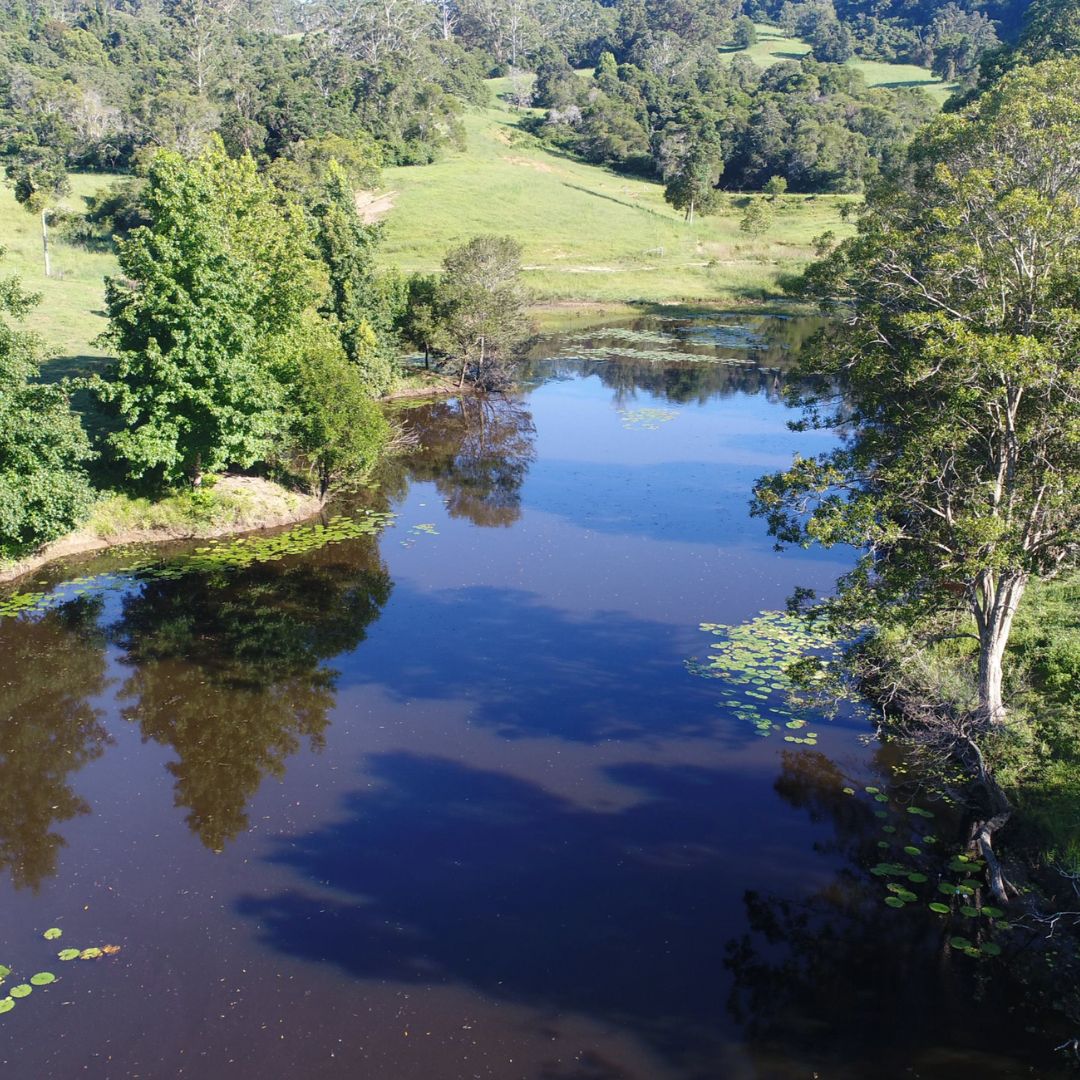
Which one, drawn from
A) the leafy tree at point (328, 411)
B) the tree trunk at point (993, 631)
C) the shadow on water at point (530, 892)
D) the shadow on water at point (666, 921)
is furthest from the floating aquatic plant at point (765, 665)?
the leafy tree at point (328, 411)

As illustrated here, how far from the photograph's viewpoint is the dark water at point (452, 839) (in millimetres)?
13078

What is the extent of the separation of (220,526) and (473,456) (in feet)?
42.1

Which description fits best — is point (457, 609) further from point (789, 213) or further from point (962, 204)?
point (789, 213)

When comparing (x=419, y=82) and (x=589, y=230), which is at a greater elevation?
(x=419, y=82)

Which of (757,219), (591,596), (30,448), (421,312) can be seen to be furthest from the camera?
(757,219)

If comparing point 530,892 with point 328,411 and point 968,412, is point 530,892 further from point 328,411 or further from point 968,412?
point 328,411

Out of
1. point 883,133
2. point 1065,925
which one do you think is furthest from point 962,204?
point 883,133

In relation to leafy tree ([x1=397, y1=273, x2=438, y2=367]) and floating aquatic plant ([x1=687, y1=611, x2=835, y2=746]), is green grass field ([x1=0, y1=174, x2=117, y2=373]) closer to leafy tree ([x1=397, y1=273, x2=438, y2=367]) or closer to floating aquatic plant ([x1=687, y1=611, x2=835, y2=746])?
leafy tree ([x1=397, y1=273, x2=438, y2=367])

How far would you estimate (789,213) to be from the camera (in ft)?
326

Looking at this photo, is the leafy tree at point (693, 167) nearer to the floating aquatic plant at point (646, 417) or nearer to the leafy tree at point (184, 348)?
the floating aquatic plant at point (646, 417)

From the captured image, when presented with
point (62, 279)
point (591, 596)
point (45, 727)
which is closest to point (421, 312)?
point (62, 279)

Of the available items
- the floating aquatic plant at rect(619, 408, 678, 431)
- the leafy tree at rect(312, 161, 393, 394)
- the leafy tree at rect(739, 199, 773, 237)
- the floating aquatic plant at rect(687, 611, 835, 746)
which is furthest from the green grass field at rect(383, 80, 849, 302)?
the floating aquatic plant at rect(687, 611, 835, 746)

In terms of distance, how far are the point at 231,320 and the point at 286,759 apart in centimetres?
1571

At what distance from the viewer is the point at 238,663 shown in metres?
23.2
